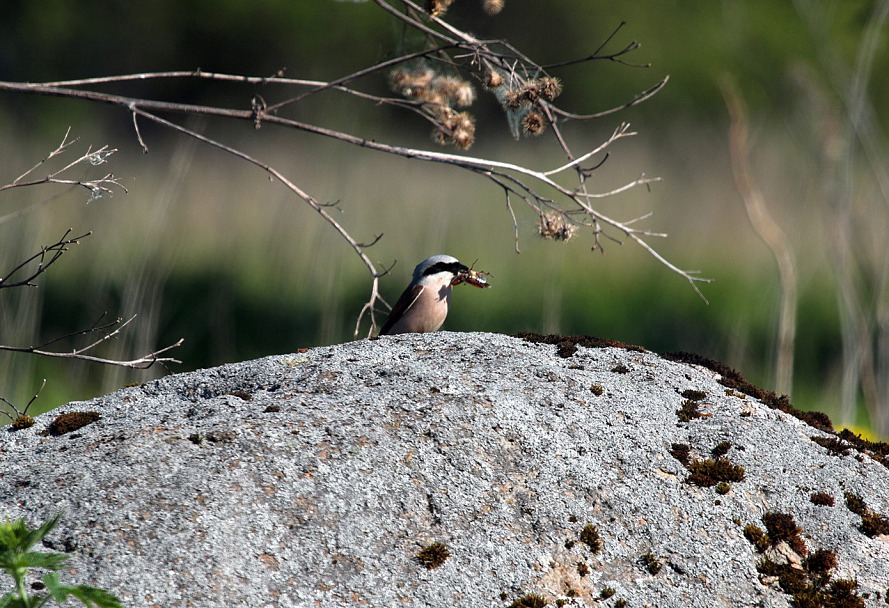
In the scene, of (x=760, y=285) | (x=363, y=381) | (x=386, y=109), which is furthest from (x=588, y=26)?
(x=363, y=381)

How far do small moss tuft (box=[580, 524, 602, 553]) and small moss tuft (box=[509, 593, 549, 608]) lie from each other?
0.23m

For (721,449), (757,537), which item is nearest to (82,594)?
(757,537)

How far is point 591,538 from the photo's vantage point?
2.48 metres

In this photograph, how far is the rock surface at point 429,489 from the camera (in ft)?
7.41

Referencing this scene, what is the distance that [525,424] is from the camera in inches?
110

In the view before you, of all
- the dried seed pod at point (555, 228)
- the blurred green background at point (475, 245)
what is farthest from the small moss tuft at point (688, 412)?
the blurred green background at point (475, 245)

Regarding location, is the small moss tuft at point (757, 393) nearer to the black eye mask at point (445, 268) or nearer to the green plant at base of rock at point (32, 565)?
the black eye mask at point (445, 268)

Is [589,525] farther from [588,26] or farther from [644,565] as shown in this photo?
[588,26]

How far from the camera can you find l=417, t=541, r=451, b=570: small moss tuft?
2.34 metres

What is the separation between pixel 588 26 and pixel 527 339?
1688cm

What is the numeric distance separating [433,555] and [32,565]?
0.94m

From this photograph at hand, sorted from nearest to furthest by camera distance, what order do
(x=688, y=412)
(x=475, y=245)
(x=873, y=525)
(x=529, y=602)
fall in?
1. (x=529, y=602)
2. (x=873, y=525)
3. (x=688, y=412)
4. (x=475, y=245)

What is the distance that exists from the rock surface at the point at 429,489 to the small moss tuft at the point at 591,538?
12 millimetres

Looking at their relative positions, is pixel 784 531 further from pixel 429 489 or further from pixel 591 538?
pixel 429 489
